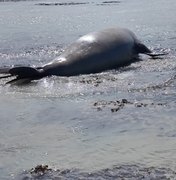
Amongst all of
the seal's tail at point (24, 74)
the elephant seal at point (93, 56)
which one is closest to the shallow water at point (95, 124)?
the seal's tail at point (24, 74)

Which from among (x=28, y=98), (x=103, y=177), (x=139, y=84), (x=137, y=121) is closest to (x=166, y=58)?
(x=139, y=84)

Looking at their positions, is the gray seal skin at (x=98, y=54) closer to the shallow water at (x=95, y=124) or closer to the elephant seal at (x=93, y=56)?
the elephant seal at (x=93, y=56)

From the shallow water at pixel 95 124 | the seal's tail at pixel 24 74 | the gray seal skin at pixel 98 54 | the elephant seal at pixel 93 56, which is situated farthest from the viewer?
the gray seal skin at pixel 98 54

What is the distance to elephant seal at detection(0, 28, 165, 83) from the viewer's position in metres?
11.4

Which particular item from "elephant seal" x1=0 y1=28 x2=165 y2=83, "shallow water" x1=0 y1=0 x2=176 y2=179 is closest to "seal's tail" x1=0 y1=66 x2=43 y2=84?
"elephant seal" x1=0 y1=28 x2=165 y2=83

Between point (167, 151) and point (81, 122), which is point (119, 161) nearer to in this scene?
point (167, 151)

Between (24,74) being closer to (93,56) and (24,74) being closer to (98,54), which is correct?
(93,56)

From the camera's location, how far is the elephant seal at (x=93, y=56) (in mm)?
11434

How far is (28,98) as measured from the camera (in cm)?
968

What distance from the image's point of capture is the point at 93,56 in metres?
12.4

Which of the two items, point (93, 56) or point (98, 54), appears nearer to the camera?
point (93, 56)

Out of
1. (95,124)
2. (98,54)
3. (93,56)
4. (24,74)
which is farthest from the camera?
(98,54)

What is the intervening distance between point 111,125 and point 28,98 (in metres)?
2.55

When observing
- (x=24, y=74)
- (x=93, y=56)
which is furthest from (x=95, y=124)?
(x=93, y=56)
